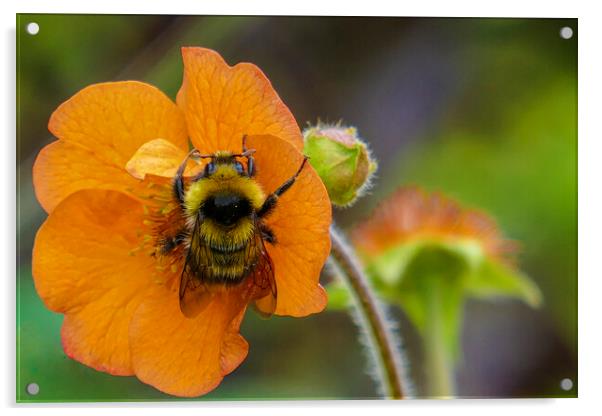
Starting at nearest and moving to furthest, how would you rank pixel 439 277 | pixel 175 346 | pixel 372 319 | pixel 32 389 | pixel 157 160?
1. pixel 157 160
2. pixel 175 346
3. pixel 372 319
4. pixel 32 389
5. pixel 439 277

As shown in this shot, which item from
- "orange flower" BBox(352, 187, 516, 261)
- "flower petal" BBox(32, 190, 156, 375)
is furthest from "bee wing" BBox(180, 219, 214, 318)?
"orange flower" BBox(352, 187, 516, 261)

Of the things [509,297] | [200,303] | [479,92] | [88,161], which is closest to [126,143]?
[88,161]

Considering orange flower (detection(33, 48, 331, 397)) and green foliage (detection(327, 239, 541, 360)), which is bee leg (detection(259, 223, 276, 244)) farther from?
green foliage (detection(327, 239, 541, 360))

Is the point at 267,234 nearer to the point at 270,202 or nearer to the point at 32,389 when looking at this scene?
the point at 270,202

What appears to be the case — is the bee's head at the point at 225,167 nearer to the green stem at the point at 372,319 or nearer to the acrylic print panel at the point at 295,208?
the acrylic print panel at the point at 295,208

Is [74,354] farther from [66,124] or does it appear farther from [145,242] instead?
[66,124]

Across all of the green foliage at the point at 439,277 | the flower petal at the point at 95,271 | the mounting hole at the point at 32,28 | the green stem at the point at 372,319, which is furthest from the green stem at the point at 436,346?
the mounting hole at the point at 32,28
